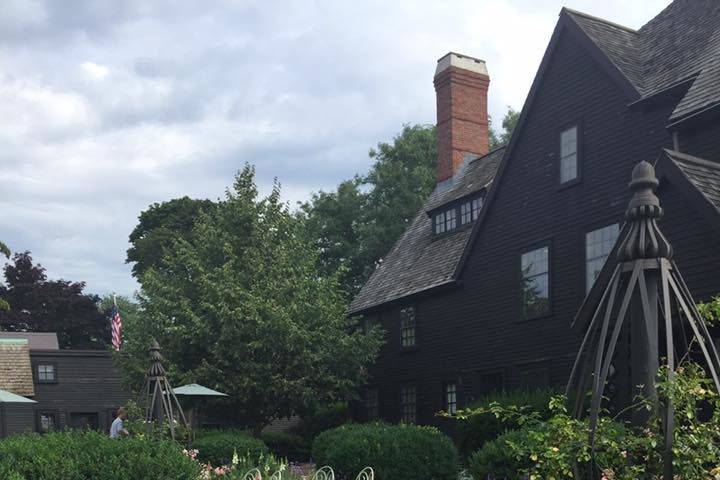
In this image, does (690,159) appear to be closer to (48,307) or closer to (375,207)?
(375,207)

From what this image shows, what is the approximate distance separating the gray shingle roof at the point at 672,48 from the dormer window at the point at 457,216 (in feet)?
23.7

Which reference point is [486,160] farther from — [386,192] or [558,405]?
[558,405]

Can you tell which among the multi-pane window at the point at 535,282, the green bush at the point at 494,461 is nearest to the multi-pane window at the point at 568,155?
the multi-pane window at the point at 535,282

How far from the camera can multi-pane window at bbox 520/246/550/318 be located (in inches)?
876

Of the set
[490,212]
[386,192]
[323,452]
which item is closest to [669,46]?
[490,212]

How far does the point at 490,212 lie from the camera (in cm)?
2428

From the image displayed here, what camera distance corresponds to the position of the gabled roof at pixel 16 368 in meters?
41.2

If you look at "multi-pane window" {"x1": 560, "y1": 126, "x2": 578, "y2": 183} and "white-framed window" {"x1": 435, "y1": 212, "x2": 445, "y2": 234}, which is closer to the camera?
"multi-pane window" {"x1": 560, "y1": 126, "x2": 578, "y2": 183}

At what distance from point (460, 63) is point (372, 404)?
1213 centimetres

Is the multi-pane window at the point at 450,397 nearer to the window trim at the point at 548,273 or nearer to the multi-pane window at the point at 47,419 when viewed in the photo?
the window trim at the point at 548,273

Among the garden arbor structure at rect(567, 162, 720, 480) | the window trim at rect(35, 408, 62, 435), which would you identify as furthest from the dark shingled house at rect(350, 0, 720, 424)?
the window trim at rect(35, 408, 62, 435)

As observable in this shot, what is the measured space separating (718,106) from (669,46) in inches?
186

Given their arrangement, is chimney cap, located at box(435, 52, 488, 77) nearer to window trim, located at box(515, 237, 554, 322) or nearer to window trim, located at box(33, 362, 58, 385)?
window trim, located at box(515, 237, 554, 322)

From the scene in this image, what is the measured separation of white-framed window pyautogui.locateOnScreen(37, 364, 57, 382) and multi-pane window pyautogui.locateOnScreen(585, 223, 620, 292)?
31.0m
